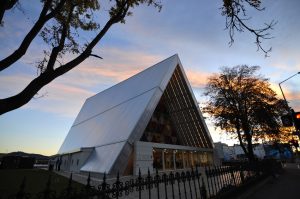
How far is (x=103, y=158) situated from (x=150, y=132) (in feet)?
23.6

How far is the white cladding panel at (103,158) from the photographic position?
1779 centimetres

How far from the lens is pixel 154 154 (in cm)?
2270

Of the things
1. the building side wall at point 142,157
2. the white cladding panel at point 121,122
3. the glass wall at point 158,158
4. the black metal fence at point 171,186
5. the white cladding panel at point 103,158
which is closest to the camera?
the black metal fence at point 171,186

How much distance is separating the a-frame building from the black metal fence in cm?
857

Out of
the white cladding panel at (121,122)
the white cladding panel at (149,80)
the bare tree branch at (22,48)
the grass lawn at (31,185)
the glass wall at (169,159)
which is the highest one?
the white cladding panel at (149,80)

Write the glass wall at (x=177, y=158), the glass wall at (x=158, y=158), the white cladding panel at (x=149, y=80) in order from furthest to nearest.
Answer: the white cladding panel at (x=149, y=80) → the glass wall at (x=177, y=158) → the glass wall at (x=158, y=158)

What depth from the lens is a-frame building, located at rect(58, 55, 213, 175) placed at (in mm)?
19328

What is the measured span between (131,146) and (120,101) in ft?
35.9

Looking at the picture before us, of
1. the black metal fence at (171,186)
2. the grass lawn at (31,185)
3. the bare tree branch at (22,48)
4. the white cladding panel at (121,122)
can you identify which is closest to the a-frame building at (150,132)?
the white cladding panel at (121,122)

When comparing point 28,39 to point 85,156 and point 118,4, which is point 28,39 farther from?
point 85,156

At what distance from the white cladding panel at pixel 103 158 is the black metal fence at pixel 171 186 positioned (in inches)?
285

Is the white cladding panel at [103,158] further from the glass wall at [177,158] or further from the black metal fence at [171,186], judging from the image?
the black metal fence at [171,186]

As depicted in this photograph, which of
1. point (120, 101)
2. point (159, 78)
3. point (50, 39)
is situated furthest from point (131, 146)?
point (50, 39)

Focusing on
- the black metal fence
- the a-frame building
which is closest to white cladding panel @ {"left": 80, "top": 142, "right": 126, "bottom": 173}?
the a-frame building
